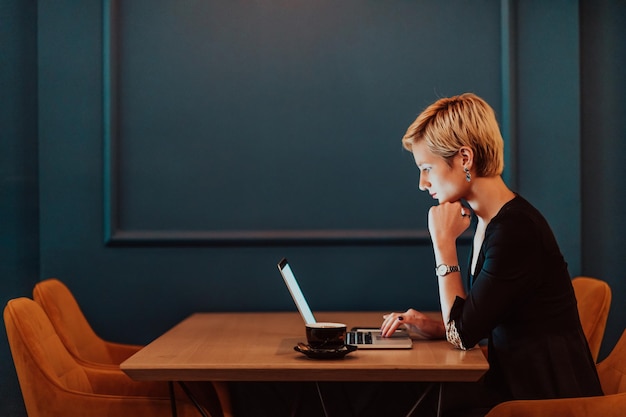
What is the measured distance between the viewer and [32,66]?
3.32 m

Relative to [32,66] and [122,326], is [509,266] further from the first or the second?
[32,66]

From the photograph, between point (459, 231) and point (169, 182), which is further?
point (169, 182)

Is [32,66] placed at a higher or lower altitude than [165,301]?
higher

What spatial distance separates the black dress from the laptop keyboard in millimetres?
276

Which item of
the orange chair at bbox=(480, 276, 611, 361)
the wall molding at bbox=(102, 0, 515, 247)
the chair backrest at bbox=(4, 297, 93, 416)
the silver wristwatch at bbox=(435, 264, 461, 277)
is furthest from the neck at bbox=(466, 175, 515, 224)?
the chair backrest at bbox=(4, 297, 93, 416)

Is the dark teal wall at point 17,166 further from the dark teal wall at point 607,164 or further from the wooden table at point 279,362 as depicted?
the dark teal wall at point 607,164

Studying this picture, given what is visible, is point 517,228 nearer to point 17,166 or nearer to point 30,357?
point 30,357

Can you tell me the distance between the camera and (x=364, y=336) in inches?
Answer: 94.0

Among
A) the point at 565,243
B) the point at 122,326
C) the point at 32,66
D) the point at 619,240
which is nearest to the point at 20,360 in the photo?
the point at 122,326

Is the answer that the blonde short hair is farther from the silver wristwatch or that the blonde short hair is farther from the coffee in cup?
the coffee in cup

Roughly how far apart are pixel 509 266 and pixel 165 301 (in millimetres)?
1709

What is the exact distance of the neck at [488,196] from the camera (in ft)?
7.60

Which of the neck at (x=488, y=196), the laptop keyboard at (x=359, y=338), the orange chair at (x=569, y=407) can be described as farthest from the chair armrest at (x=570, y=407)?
the neck at (x=488, y=196)

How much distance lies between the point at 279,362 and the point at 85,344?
49.0 inches
